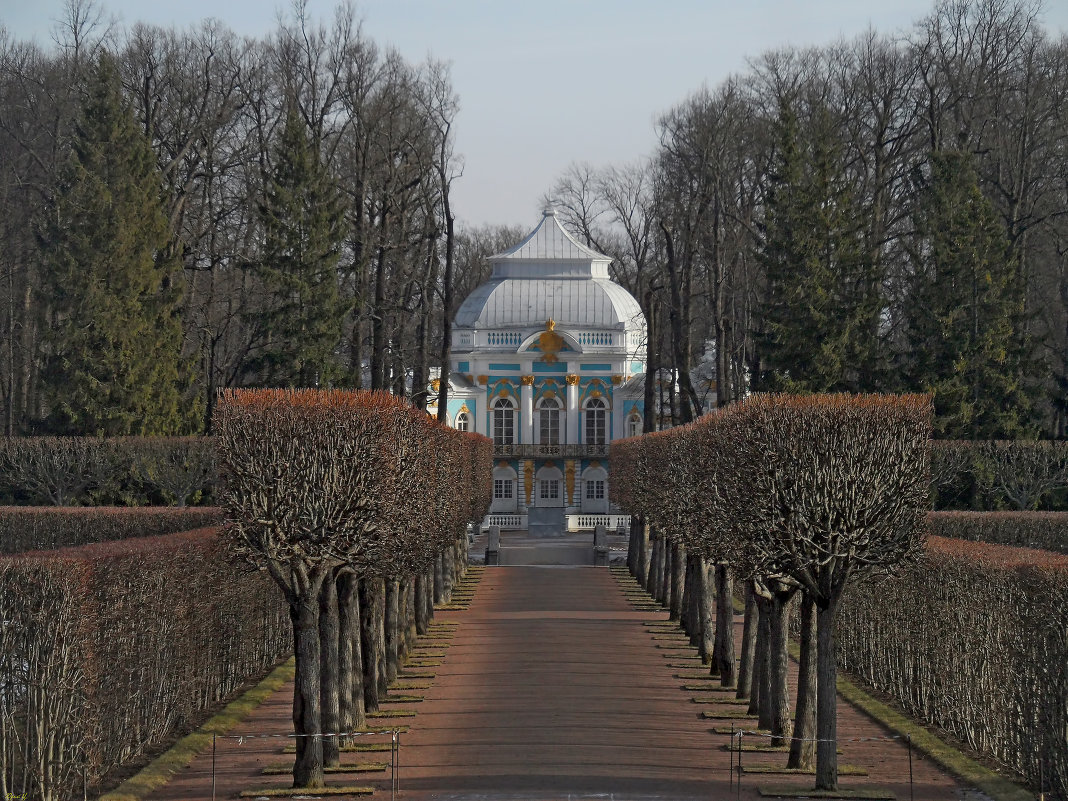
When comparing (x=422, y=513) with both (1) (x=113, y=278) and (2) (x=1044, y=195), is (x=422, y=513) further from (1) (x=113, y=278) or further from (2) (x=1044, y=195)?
(2) (x=1044, y=195)

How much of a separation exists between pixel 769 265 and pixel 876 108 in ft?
19.6

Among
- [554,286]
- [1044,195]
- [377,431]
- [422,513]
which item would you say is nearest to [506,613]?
[422,513]

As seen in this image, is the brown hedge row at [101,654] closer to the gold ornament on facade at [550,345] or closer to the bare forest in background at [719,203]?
the bare forest in background at [719,203]

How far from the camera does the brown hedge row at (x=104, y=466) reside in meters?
40.5

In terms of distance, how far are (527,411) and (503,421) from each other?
4.24 feet

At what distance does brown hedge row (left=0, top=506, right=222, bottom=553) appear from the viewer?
3194 centimetres

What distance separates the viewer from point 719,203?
42969 millimetres

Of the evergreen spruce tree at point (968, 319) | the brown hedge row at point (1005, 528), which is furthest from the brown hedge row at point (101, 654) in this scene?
the evergreen spruce tree at point (968, 319)

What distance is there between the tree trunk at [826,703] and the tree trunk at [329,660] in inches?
215

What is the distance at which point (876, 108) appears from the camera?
45.4m

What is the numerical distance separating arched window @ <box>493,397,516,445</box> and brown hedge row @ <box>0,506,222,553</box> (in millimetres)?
35749

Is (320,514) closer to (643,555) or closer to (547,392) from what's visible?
(643,555)

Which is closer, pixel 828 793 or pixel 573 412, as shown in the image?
pixel 828 793

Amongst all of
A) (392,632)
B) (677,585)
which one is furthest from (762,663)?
(677,585)
